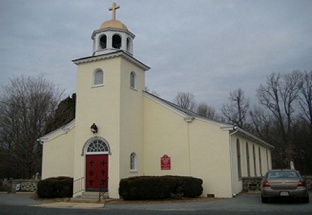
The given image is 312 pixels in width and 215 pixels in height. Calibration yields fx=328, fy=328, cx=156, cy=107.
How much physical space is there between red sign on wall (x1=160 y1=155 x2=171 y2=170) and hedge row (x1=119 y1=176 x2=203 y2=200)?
284 centimetres

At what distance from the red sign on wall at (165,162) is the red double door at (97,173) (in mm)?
3483

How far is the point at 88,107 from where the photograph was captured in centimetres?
1970

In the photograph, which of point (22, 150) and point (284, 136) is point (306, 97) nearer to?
point (284, 136)

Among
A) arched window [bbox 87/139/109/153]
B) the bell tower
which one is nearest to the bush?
the bell tower

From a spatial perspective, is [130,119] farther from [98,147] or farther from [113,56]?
[113,56]

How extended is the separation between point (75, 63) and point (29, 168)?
54.7 feet

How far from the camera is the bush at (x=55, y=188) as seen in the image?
18.8 metres

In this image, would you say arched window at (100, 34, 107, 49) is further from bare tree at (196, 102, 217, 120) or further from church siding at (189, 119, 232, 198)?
bare tree at (196, 102, 217, 120)

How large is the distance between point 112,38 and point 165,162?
27.7 feet

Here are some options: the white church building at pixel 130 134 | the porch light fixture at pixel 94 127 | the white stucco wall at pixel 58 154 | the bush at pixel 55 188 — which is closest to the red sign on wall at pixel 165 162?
the white church building at pixel 130 134

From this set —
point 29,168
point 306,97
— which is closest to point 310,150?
point 306,97

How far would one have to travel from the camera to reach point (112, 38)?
817 inches

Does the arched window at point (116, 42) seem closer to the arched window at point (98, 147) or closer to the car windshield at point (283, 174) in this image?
the arched window at point (98, 147)

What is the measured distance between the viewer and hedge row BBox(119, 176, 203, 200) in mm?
16453
